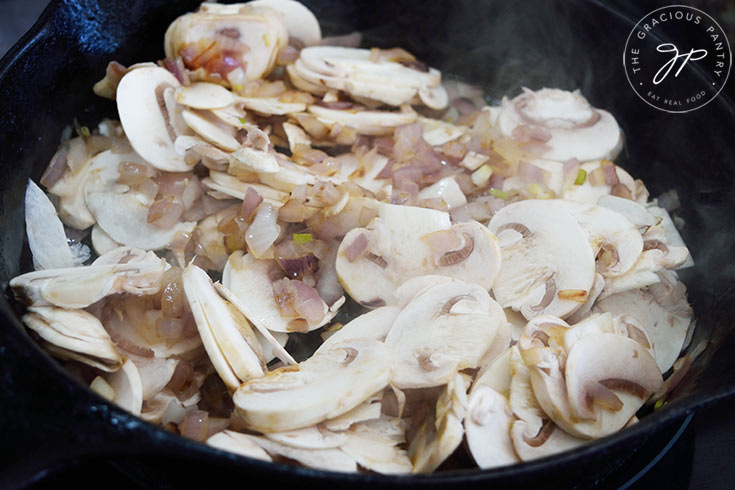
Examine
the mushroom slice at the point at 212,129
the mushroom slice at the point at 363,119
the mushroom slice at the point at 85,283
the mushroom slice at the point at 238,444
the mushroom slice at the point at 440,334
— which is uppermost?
the mushroom slice at the point at 212,129

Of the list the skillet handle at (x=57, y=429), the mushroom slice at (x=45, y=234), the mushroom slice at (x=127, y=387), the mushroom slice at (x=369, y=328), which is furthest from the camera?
the mushroom slice at (x=45, y=234)

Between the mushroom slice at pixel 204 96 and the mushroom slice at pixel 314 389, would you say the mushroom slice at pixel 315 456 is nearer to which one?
the mushroom slice at pixel 314 389

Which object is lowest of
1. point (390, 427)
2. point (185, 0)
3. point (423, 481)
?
point (390, 427)

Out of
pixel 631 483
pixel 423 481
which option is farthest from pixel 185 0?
pixel 631 483

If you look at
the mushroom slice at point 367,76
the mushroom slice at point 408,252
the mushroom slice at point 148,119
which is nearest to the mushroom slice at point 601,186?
the mushroom slice at point 408,252

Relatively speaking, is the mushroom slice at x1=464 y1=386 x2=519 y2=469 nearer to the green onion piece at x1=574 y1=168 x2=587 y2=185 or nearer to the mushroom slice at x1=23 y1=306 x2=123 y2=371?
the mushroom slice at x1=23 y1=306 x2=123 y2=371

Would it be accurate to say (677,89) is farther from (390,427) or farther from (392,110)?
(390,427)
